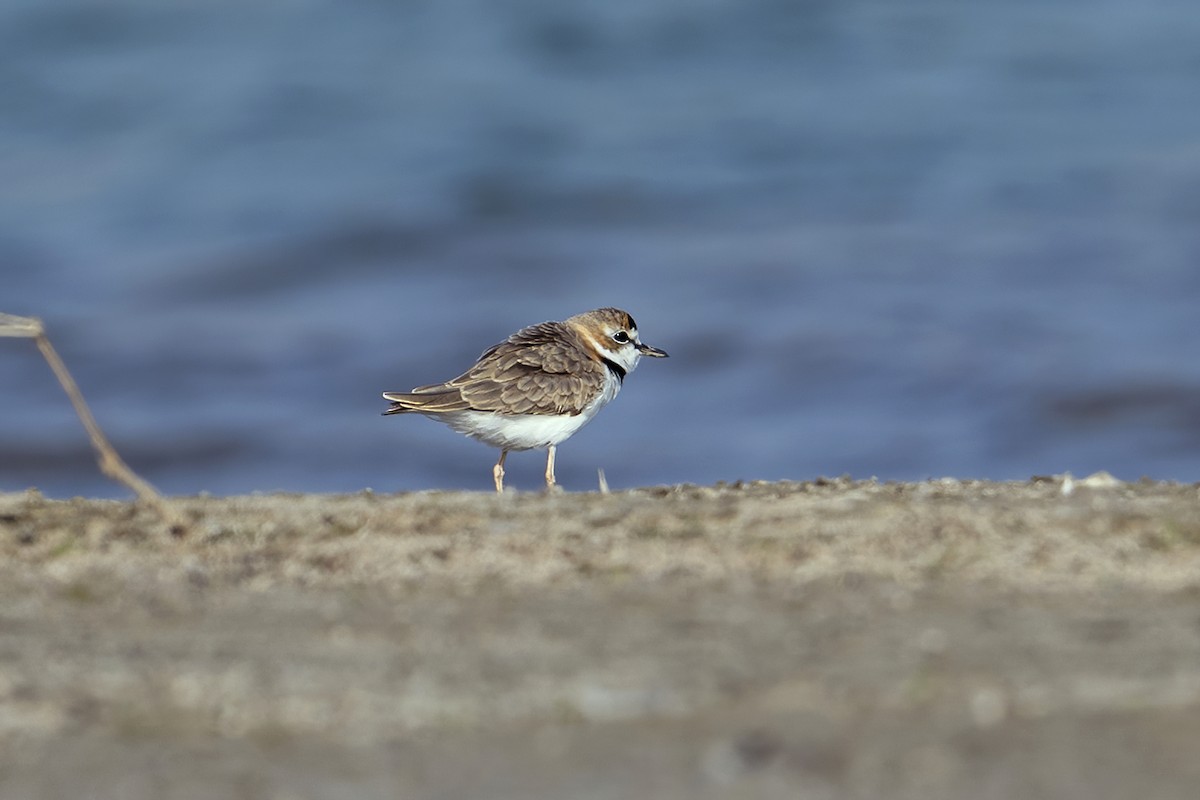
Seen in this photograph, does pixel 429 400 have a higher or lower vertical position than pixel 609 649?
higher

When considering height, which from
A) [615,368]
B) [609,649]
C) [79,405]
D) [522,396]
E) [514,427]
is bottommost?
[609,649]

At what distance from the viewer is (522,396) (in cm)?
719

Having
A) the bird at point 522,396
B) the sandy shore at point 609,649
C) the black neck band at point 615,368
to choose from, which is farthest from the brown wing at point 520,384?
the sandy shore at point 609,649

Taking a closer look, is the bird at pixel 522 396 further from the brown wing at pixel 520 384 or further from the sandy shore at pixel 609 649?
the sandy shore at pixel 609 649

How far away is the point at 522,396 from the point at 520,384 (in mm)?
57

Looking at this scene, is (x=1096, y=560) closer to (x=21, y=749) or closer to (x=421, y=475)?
(x=21, y=749)

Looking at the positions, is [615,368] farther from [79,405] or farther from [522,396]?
[79,405]

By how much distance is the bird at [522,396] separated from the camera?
714 centimetres

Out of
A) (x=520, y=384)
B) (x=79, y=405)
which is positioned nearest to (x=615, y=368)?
(x=520, y=384)

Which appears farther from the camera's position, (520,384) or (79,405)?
(520,384)

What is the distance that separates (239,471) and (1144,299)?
717 cm

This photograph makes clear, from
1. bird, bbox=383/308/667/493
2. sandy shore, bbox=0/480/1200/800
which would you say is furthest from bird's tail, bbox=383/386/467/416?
sandy shore, bbox=0/480/1200/800

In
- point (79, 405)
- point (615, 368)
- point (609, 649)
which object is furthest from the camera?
point (615, 368)

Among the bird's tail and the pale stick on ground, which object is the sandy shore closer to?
the pale stick on ground
